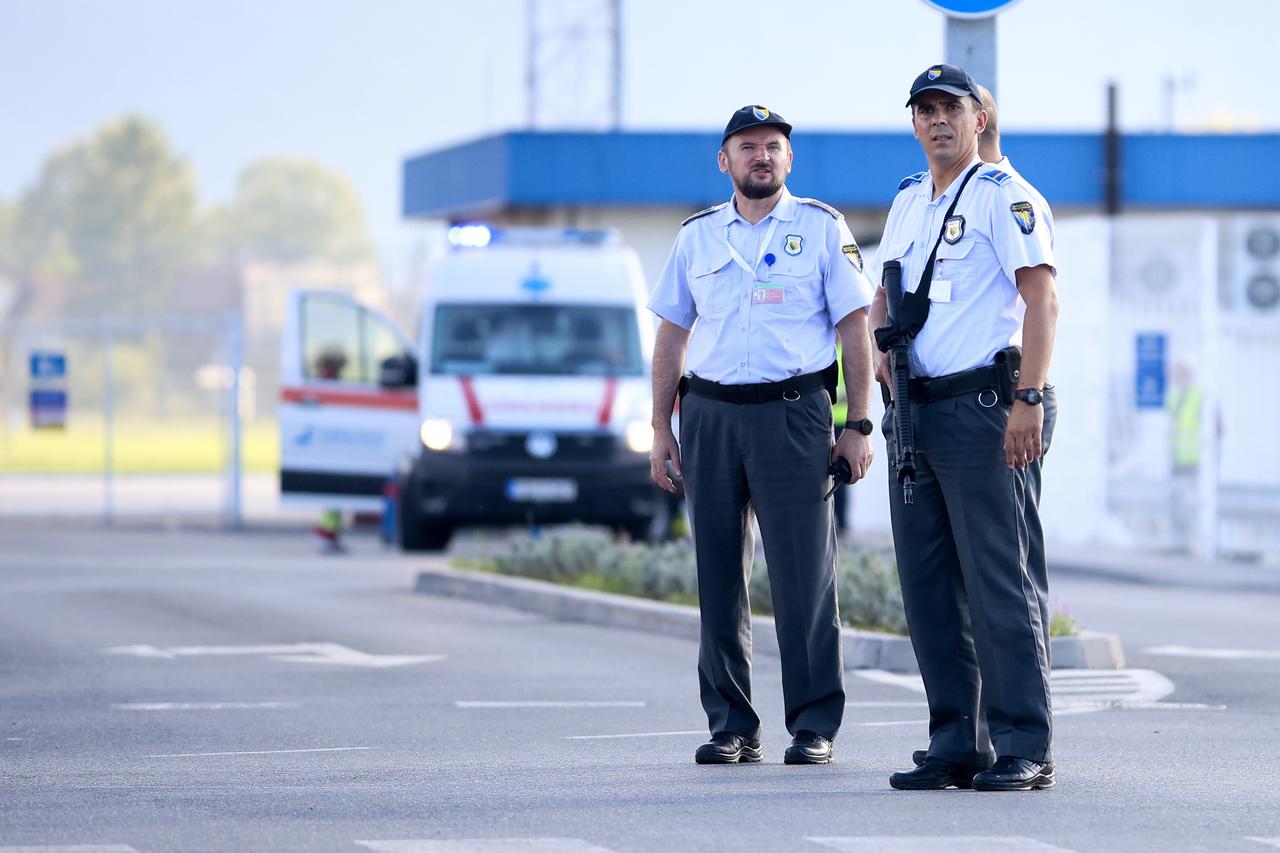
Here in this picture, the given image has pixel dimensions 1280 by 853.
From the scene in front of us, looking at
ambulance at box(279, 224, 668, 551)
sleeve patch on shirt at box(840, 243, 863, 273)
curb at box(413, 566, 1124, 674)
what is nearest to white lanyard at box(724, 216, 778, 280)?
sleeve patch on shirt at box(840, 243, 863, 273)

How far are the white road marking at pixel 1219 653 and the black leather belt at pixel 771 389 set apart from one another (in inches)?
174

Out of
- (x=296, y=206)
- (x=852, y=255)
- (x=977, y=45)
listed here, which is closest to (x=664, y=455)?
(x=852, y=255)

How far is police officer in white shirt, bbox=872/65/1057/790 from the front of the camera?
6301mm

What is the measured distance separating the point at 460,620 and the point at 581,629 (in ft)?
2.87

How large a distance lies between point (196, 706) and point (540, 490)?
8.92 metres

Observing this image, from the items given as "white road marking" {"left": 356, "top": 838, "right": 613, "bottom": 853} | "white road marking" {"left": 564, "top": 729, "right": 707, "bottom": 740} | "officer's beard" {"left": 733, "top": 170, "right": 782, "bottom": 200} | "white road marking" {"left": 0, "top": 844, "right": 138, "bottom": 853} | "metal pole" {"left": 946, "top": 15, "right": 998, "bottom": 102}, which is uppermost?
"metal pole" {"left": 946, "top": 15, "right": 998, "bottom": 102}

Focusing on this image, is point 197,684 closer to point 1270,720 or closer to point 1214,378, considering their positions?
point 1270,720

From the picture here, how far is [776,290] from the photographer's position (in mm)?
6977

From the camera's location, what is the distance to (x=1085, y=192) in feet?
105

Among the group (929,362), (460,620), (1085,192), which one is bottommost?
(460,620)

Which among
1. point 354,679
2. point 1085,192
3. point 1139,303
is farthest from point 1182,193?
point 354,679

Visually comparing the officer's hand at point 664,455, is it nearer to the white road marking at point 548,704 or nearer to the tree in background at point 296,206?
the white road marking at point 548,704

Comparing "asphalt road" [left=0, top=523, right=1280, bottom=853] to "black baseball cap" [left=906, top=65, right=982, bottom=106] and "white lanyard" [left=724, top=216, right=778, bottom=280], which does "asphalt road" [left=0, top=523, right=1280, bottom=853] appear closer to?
"white lanyard" [left=724, top=216, right=778, bottom=280]

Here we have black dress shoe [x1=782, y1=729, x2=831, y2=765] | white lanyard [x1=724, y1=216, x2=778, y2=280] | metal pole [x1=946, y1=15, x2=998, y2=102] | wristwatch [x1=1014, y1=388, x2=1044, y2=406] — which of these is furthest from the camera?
metal pole [x1=946, y1=15, x2=998, y2=102]
